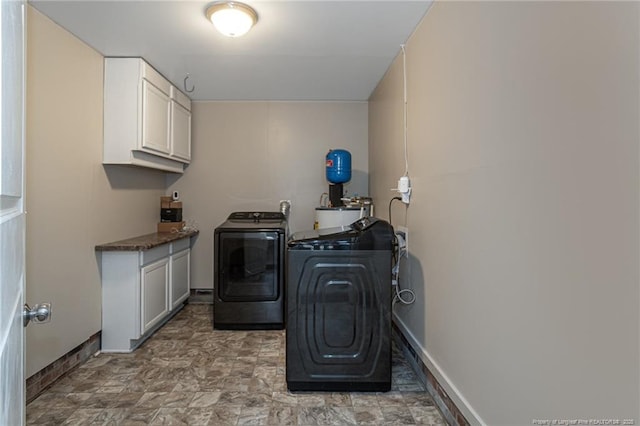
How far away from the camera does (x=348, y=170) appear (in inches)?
153

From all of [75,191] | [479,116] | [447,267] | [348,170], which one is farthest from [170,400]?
[348,170]

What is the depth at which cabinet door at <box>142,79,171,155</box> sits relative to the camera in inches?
117

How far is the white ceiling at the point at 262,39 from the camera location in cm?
212

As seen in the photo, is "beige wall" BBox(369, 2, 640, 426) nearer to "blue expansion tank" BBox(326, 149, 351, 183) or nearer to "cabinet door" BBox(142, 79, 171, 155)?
"blue expansion tank" BBox(326, 149, 351, 183)

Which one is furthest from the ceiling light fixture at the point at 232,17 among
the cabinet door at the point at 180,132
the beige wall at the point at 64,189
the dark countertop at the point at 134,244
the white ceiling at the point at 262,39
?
the dark countertop at the point at 134,244

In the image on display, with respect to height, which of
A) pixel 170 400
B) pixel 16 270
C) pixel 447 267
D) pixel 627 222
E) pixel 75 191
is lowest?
pixel 170 400

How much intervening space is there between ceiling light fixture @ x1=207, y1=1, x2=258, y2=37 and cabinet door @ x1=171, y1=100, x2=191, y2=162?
157 centimetres

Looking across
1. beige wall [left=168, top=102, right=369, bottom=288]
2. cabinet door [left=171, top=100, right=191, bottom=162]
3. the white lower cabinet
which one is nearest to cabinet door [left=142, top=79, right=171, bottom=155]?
cabinet door [left=171, top=100, right=191, bottom=162]

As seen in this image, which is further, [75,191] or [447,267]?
[75,191]

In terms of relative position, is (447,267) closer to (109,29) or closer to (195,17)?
(195,17)

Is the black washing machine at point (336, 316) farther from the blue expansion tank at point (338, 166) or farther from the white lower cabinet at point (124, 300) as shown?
the blue expansion tank at point (338, 166)

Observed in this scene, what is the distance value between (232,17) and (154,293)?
224cm

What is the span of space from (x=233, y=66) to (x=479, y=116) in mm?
2248

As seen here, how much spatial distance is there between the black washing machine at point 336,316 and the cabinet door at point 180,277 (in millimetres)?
1865
